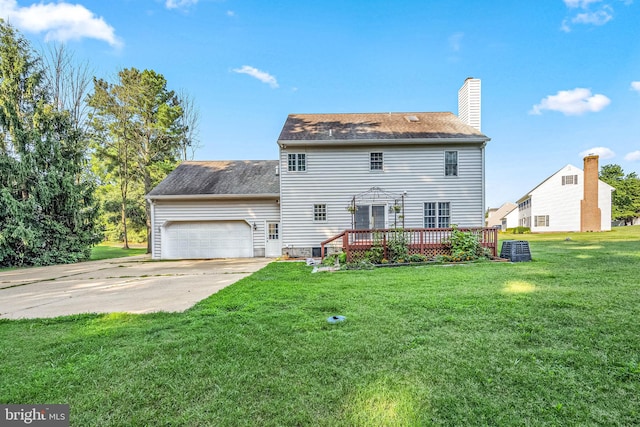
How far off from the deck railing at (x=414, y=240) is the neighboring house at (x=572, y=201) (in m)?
25.9

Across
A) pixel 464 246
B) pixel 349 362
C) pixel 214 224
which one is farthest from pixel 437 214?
pixel 349 362

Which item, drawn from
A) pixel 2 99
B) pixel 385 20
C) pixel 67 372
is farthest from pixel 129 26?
pixel 67 372

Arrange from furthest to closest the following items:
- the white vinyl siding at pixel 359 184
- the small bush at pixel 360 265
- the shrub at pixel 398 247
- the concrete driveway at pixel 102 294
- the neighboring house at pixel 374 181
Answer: the white vinyl siding at pixel 359 184
the neighboring house at pixel 374 181
the shrub at pixel 398 247
the small bush at pixel 360 265
the concrete driveway at pixel 102 294

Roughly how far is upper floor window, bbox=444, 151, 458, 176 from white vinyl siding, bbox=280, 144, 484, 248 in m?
0.18

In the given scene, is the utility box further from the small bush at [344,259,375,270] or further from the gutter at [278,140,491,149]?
the gutter at [278,140,491,149]

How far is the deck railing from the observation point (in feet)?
29.5

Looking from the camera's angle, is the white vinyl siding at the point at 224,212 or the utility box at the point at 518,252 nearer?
the utility box at the point at 518,252

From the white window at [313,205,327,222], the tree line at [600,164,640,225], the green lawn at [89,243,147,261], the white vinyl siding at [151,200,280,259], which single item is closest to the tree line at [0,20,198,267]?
the green lawn at [89,243,147,261]

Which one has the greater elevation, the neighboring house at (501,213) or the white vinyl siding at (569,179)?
the white vinyl siding at (569,179)

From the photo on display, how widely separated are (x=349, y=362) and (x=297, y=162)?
1079 cm

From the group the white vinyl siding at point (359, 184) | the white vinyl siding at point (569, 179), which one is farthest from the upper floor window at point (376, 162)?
the white vinyl siding at point (569, 179)

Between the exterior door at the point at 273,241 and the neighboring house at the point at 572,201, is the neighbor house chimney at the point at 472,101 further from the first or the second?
the neighboring house at the point at 572,201

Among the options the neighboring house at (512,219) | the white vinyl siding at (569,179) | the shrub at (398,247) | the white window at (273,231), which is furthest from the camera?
the neighboring house at (512,219)

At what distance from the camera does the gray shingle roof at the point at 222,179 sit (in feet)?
44.4
